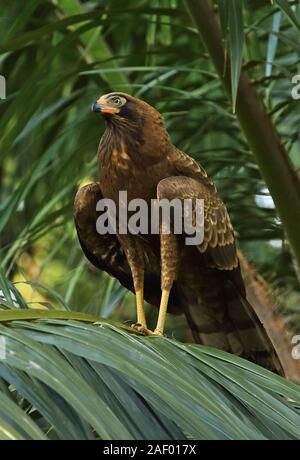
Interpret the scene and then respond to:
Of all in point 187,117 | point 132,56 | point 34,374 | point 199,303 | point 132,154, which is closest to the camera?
point 34,374

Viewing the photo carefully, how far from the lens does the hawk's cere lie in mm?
4012

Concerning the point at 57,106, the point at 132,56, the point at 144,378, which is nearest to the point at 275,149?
the point at 132,56

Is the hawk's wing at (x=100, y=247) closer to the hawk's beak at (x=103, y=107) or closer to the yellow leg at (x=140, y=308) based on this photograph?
the yellow leg at (x=140, y=308)

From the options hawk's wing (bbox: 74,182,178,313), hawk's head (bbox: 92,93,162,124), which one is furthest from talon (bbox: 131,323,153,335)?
hawk's head (bbox: 92,93,162,124)

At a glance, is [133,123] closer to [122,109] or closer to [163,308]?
[122,109]

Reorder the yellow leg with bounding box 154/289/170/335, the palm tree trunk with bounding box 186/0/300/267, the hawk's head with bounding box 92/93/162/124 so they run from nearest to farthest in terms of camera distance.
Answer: the yellow leg with bounding box 154/289/170/335
the hawk's head with bounding box 92/93/162/124
the palm tree trunk with bounding box 186/0/300/267

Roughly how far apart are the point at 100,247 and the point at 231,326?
624mm

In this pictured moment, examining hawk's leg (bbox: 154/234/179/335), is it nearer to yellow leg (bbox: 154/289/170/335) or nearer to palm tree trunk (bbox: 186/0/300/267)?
yellow leg (bbox: 154/289/170/335)

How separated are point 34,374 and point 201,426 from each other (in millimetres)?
395

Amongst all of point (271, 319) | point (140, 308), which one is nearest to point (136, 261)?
point (140, 308)

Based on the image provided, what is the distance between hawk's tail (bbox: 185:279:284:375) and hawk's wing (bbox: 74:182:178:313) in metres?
0.16

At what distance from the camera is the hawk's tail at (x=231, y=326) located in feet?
13.0

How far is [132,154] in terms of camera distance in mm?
4055
